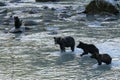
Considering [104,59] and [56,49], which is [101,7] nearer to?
[56,49]

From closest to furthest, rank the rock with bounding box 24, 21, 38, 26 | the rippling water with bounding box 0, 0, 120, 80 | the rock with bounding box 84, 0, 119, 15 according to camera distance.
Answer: the rippling water with bounding box 0, 0, 120, 80 → the rock with bounding box 24, 21, 38, 26 → the rock with bounding box 84, 0, 119, 15

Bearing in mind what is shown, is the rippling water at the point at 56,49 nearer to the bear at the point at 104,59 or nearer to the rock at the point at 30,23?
the bear at the point at 104,59

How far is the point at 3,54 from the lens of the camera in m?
16.7

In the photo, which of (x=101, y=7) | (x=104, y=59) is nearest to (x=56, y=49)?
(x=104, y=59)

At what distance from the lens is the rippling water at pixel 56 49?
13352mm

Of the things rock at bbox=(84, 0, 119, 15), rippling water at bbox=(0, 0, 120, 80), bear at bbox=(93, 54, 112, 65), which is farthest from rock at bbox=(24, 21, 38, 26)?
bear at bbox=(93, 54, 112, 65)

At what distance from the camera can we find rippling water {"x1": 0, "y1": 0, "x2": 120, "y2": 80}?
1335cm

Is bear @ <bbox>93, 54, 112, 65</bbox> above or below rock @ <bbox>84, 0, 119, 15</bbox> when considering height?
above

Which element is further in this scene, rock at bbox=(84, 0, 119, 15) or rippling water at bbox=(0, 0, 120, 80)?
rock at bbox=(84, 0, 119, 15)

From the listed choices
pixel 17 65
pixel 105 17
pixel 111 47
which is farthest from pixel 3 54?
pixel 105 17

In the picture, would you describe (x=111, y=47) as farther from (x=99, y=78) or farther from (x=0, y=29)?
(x=0, y=29)

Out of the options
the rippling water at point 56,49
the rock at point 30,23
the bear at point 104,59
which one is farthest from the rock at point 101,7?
the bear at point 104,59

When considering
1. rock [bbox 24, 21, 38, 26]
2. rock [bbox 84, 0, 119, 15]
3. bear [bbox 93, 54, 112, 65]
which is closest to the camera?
bear [bbox 93, 54, 112, 65]

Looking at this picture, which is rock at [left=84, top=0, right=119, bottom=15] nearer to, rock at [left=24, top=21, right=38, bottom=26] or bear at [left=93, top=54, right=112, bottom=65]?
rock at [left=24, top=21, right=38, bottom=26]
